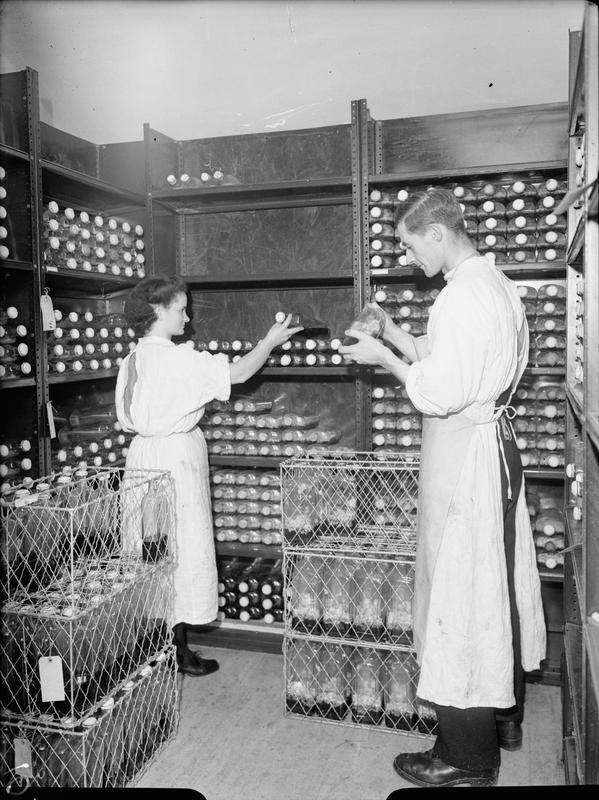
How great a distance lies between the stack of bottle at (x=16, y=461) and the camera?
290cm

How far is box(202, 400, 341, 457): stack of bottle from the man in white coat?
131cm

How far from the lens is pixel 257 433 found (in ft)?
12.3

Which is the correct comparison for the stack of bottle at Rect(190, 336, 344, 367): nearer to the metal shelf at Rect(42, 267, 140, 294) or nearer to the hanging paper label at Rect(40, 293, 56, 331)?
the metal shelf at Rect(42, 267, 140, 294)

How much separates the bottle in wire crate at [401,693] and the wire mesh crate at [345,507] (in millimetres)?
460

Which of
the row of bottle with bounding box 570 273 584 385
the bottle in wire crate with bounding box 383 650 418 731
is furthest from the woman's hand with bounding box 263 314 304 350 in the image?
the bottle in wire crate with bounding box 383 650 418 731

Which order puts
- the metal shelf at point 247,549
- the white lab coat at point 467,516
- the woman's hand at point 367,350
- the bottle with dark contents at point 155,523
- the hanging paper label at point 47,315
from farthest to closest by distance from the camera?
1. the metal shelf at point 247,549
2. the hanging paper label at point 47,315
3. the bottle with dark contents at point 155,523
4. the woman's hand at point 367,350
5. the white lab coat at point 467,516

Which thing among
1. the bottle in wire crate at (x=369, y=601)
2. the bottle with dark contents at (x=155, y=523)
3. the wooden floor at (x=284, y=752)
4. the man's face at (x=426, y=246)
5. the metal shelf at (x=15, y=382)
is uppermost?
the man's face at (x=426, y=246)

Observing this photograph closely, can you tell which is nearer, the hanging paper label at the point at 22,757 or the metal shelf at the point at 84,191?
the hanging paper label at the point at 22,757

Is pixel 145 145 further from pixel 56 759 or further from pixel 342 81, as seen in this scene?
pixel 56 759

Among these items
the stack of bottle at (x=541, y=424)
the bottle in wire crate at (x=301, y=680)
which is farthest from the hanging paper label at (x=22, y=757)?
the stack of bottle at (x=541, y=424)

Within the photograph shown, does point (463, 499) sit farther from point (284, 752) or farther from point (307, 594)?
point (284, 752)

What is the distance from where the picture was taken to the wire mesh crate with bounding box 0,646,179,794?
217 centimetres

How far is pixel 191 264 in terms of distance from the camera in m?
4.23

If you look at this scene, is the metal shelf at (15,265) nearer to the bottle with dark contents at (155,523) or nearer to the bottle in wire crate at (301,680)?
the bottle with dark contents at (155,523)
